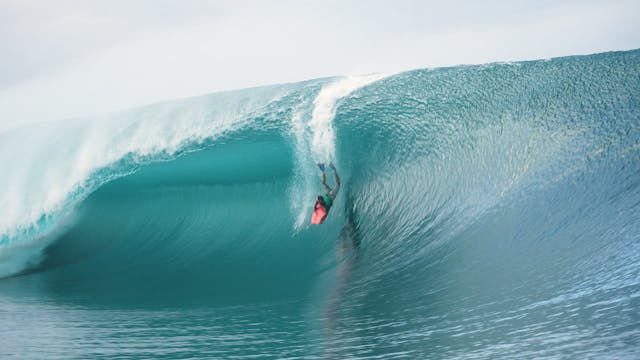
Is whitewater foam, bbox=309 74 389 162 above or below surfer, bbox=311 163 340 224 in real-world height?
above

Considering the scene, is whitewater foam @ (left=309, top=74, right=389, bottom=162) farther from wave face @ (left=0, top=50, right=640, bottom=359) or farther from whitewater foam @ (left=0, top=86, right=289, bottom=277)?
whitewater foam @ (left=0, top=86, right=289, bottom=277)

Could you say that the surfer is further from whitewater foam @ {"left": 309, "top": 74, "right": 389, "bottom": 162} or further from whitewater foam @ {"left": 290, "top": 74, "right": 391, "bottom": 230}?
whitewater foam @ {"left": 309, "top": 74, "right": 389, "bottom": 162}

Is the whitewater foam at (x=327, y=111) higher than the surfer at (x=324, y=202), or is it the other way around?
the whitewater foam at (x=327, y=111)

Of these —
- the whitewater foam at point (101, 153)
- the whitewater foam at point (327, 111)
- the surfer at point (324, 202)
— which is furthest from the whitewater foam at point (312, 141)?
the whitewater foam at point (101, 153)

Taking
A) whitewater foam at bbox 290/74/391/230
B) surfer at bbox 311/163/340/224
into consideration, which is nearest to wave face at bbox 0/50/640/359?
whitewater foam at bbox 290/74/391/230

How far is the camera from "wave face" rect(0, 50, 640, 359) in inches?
173

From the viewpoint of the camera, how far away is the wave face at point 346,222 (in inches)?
173

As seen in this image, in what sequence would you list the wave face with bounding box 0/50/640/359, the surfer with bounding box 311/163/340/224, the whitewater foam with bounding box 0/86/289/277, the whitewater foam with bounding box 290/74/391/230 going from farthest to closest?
the whitewater foam with bounding box 0/86/289/277
the whitewater foam with bounding box 290/74/391/230
the surfer with bounding box 311/163/340/224
the wave face with bounding box 0/50/640/359

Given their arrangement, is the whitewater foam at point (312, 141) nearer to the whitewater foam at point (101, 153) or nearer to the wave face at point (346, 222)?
the wave face at point (346, 222)

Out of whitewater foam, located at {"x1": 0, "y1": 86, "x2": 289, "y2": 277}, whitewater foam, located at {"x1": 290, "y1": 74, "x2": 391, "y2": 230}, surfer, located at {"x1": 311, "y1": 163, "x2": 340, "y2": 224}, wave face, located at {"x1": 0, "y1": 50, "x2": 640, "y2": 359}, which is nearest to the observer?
wave face, located at {"x1": 0, "y1": 50, "x2": 640, "y2": 359}

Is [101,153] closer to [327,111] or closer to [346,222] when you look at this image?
[327,111]

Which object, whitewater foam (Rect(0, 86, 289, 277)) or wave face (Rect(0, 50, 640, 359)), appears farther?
whitewater foam (Rect(0, 86, 289, 277))

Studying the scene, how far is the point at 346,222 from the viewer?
7.34 metres

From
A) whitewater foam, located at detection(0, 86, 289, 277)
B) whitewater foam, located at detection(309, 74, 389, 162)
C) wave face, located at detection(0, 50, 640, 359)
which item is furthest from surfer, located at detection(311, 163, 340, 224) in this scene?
whitewater foam, located at detection(0, 86, 289, 277)
